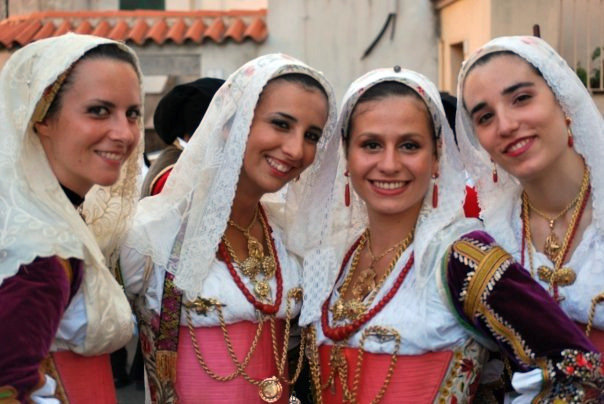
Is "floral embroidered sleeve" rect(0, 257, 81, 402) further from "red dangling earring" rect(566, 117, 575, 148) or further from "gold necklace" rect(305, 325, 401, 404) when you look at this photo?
"red dangling earring" rect(566, 117, 575, 148)

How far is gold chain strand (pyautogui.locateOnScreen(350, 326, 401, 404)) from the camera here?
8.99 ft

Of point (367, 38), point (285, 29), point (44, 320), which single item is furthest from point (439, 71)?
point (44, 320)

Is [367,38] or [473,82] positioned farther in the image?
[367,38]

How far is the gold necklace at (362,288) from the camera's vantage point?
2.88 meters

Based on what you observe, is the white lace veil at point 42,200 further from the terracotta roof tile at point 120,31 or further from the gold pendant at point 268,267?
the terracotta roof tile at point 120,31

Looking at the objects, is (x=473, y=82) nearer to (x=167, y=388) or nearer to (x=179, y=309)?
(x=179, y=309)

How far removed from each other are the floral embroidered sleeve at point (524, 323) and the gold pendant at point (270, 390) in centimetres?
72

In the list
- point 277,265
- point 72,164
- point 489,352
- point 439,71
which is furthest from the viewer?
point 439,71

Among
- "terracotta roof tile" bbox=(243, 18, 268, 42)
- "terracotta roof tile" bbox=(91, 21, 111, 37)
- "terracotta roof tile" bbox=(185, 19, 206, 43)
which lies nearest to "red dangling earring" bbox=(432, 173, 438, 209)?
"terracotta roof tile" bbox=(243, 18, 268, 42)

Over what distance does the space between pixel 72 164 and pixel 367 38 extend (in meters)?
8.11

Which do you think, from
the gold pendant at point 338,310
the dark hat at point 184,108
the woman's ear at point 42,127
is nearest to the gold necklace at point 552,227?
the gold pendant at point 338,310

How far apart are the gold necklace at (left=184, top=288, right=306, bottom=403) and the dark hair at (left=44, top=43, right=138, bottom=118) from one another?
2.59 feet

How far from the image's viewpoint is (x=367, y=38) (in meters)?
10.4

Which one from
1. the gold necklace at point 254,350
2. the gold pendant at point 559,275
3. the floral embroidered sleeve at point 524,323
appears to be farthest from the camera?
the gold necklace at point 254,350
